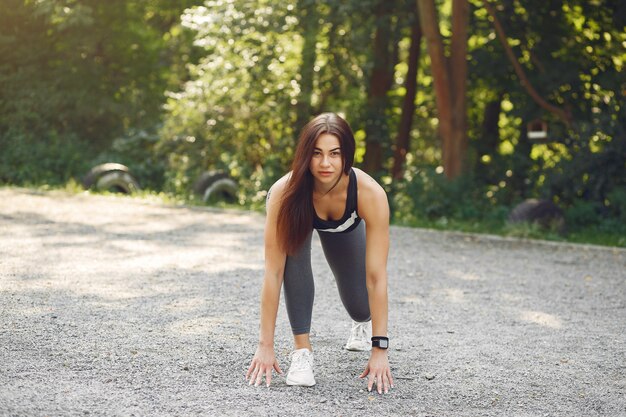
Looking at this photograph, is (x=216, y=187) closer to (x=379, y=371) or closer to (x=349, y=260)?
(x=349, y=260)

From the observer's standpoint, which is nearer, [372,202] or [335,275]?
[372,202]

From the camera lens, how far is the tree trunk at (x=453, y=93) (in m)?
12.5

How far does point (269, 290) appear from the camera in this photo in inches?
164

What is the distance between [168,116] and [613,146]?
8.20 meters

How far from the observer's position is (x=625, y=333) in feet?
18.8

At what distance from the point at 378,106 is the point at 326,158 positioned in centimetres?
1186

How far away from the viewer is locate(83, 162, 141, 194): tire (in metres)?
14.9

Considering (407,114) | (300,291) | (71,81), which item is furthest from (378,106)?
(300,291)

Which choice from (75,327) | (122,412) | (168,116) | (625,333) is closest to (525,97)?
(168,116)

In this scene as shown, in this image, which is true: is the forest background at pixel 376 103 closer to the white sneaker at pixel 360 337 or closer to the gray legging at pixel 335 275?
the white sneaker at pixel 360 337

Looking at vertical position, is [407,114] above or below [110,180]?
above

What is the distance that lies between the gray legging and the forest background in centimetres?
645

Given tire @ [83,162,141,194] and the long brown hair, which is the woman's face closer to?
the long brown hair

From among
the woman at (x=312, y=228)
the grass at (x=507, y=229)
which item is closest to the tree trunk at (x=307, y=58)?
the grass at (x=507, y=229)
